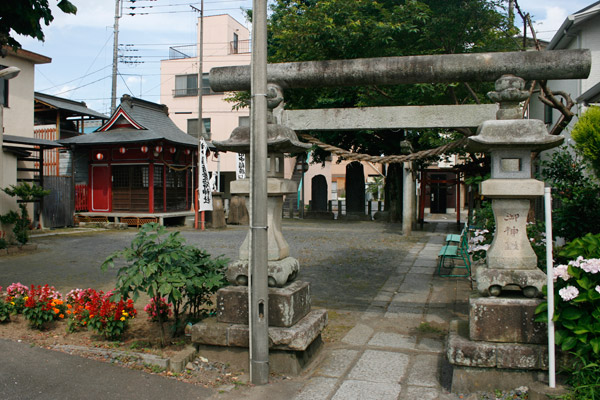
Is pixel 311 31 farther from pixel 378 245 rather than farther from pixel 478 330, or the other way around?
pixel 478 330

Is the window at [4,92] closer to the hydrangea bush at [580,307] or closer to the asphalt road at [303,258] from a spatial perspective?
the asphalt road at [303,258]

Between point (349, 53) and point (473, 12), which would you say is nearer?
point (473, 12)

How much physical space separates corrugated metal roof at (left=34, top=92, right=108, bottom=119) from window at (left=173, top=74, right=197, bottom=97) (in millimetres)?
9487

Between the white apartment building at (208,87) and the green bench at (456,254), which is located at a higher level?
the white apartment building at (208,87)

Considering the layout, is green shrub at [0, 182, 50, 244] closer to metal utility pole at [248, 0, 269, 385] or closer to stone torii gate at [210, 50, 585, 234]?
stone torii gate at [210, 50, 585, 234]

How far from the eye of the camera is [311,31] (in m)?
16.5

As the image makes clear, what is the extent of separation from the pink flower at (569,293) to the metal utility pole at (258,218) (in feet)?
8.52

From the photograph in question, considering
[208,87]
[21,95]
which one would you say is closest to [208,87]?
[208,87]

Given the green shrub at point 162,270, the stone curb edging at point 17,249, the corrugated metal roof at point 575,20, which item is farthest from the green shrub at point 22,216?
the corrugated metal roof at point 575,20

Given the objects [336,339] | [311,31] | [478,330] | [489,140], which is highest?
[311,31]

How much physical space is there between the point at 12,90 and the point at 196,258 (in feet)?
57.5

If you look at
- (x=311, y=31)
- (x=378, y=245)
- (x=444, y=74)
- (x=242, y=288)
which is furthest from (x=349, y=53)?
(x=242, y=288)

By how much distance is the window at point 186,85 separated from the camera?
35.0 metres

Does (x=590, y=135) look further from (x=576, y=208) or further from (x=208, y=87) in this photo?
(x=208, y=87)
